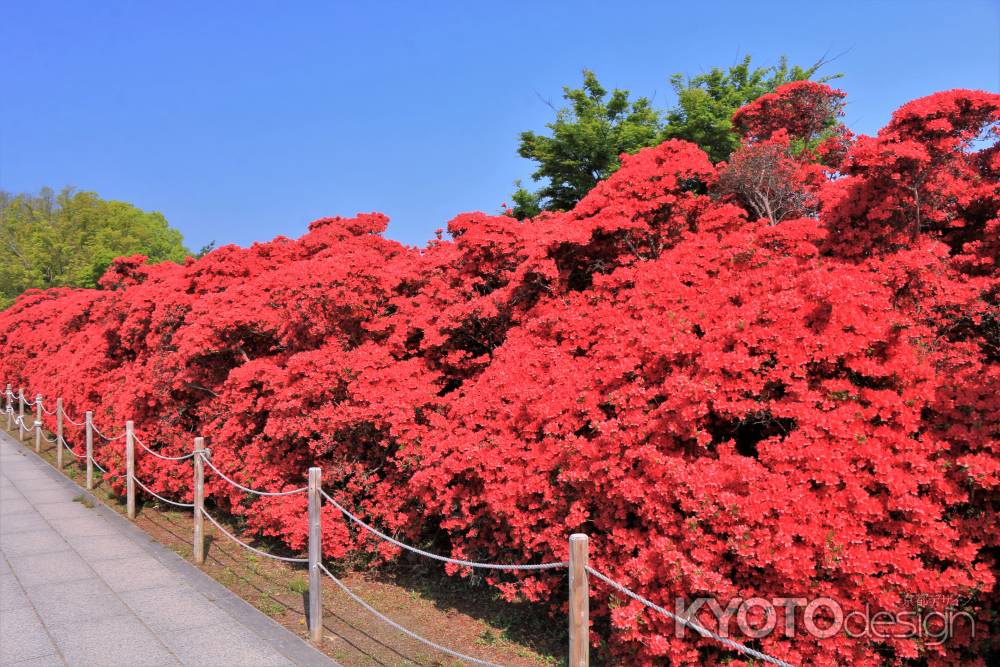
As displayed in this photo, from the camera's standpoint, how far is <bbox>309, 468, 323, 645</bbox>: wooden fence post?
479 cm

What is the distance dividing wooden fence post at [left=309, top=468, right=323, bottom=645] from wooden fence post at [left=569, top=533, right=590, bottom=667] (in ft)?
7.70

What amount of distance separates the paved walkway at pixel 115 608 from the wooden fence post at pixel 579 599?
2017 millimetres

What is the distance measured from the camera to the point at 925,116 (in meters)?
5.43

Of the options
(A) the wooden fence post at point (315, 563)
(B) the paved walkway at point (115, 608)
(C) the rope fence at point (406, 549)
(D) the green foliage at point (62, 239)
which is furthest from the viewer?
(D) the green foliage at point (62, 239)

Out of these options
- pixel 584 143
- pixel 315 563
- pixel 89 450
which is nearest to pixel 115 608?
pixel 315 563

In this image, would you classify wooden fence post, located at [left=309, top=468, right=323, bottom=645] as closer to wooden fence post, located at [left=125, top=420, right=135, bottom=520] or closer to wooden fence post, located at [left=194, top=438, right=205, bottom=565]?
wooden fence post, located at [left=194, top=438, right=205, bottom=565]

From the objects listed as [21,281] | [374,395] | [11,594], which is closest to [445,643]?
[374,395]

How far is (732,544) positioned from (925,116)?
4.28 meters

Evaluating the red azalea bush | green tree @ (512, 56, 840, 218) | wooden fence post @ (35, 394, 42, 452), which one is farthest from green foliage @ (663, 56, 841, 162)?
wooden fence post @ (35, 394, 42, 452)

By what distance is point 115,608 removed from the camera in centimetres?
532

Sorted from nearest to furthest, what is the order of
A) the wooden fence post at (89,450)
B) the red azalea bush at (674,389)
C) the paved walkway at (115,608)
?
the red azalea bush at (674,389), the paved walkway at (115,608), the wooden fence post at (89,450)

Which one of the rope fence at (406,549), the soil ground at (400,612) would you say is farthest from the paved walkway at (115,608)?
the rope fence at (406,549)

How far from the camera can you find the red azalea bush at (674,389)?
340 cm

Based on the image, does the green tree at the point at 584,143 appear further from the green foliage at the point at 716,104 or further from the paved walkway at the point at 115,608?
the paved walkway at the point at 115,608
